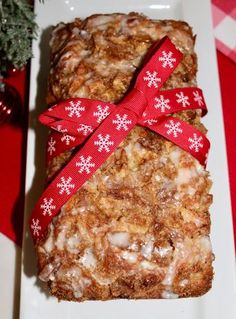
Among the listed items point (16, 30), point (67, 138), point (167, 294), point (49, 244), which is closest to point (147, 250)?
point (167, 294)

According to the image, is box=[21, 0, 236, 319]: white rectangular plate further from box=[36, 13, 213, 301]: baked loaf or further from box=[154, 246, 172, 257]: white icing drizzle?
box=[154, 246, 172, 257]: white icing drizzle

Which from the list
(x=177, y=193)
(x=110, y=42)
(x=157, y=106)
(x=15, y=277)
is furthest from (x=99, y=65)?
(x=15, y=277)

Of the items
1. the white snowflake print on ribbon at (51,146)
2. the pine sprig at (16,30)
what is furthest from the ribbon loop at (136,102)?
the pine sprig at (16,30)

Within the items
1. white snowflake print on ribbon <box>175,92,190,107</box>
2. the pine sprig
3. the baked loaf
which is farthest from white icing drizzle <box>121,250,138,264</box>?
the pine sprig

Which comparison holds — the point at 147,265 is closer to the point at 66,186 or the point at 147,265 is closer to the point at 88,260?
the point at 88,260

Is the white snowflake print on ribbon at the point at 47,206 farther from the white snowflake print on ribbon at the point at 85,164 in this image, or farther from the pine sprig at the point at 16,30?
the pine sprig at the point at 16,30

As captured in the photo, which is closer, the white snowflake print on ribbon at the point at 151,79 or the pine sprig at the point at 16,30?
the white snowflake print on ribbon at the point at 151,79
